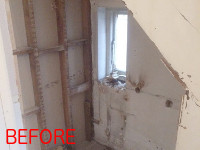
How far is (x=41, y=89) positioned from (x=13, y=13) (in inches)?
34.6

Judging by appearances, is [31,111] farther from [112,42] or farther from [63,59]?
[112,42]

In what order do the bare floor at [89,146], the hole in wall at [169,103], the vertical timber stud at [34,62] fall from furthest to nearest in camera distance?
the bare floor at [89,146] < the hole in wall at [169,103] < the vertical timber stud at [34,62]

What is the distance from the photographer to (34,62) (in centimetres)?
231

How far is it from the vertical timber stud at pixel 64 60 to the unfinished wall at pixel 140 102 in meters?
0.47

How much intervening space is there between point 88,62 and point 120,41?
1.75ft

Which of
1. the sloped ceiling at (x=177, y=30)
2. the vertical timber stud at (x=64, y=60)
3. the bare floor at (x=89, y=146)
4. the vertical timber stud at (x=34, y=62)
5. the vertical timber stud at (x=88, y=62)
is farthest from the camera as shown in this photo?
the bare floor at (x=89, y=146)

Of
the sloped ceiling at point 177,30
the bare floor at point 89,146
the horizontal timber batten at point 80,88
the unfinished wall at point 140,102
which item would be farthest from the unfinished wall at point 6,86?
the bare floor at point 89,146

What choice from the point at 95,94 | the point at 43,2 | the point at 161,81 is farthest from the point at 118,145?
the point at 43,2

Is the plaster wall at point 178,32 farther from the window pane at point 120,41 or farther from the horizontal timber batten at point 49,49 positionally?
the window pane at point 120,41

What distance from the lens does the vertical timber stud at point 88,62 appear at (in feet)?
9.20

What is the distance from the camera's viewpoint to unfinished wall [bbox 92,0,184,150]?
2.36m

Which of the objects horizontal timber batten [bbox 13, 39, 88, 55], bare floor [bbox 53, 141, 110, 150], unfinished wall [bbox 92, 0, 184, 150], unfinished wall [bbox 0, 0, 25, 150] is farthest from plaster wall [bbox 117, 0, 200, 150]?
bare floor [bbox 53, 141, 110, 150]

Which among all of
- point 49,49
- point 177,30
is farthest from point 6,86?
point 49,49

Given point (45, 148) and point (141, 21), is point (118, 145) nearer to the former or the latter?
point (45, 148)
